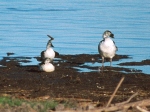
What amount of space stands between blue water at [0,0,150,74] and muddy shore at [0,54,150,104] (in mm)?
1512

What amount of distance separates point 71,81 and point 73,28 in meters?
16.6

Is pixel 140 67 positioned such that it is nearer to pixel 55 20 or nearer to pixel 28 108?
pixel 28 108

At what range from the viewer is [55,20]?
41.3m

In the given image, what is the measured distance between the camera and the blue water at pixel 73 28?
88.7 feet

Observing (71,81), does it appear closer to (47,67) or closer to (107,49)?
(47,67)

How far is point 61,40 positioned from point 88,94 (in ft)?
46.4

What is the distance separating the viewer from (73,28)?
115 feet

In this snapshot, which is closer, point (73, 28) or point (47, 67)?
point (47, 67)

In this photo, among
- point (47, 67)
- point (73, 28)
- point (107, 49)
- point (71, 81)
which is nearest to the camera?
point (71, 81)

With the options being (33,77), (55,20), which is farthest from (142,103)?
(55,20)

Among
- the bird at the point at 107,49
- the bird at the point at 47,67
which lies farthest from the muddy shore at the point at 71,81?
the bird at the point at 107,49

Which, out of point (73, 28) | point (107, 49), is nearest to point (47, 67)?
point (107, 49)

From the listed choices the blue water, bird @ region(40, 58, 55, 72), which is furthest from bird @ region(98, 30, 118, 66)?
bird @ region(40, 58, 55, 72)

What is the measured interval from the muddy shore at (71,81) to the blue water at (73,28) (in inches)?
59.5
